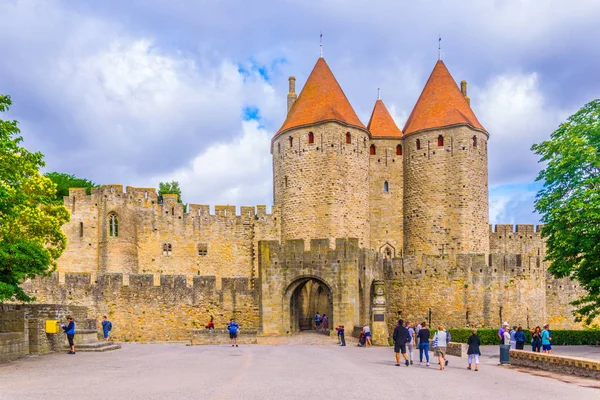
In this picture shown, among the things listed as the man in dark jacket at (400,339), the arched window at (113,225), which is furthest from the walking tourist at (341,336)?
the arched window at (113,225)

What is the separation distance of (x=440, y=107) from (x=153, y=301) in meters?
22.1

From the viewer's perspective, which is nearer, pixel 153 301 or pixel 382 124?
pixel 153 301

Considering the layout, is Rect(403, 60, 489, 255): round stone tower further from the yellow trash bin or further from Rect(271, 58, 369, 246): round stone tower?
the yellow trash bin

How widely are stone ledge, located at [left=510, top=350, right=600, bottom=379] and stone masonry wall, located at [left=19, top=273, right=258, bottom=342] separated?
14746 mm

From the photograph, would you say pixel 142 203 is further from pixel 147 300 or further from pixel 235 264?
pixel 147 300

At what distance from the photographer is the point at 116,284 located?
109 ft

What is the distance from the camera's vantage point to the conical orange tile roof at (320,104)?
41875 millimetres

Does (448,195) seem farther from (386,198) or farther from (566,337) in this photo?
(566,337)

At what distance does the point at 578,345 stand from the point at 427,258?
806cm

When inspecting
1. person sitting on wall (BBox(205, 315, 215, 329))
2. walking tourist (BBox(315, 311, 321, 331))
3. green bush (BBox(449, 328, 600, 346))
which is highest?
person sitting on wall (BBox(205, 315, 215, 329))

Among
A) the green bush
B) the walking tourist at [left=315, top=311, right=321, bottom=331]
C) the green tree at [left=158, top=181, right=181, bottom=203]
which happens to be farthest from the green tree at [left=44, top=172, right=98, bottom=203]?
the green bush

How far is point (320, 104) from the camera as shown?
4244 centimetres

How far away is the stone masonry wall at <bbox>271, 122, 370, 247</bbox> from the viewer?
40.7 m

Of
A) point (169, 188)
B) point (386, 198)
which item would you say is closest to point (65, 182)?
point (169, 188)
